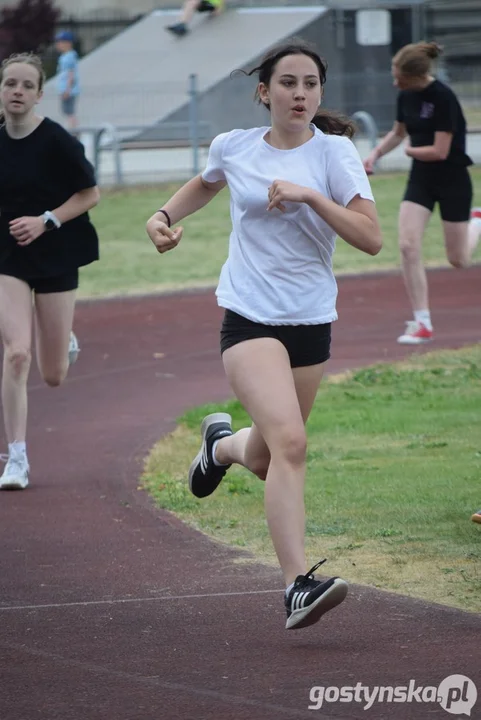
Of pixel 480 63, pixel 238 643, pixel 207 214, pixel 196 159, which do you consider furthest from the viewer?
pixel 480 63

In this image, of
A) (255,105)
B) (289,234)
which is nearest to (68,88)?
(255,105)

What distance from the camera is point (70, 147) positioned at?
7.64m

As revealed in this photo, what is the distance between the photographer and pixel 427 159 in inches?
439

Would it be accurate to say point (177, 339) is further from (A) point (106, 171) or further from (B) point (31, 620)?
(A) point (106, 171)

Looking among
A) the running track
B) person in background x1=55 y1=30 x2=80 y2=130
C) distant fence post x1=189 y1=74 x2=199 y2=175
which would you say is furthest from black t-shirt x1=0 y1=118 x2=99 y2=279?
person in background x1=55 y1=30 x2=80 y2=130

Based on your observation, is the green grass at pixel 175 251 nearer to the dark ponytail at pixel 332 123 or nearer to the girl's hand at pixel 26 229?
the girl's hand at pixel 26 229

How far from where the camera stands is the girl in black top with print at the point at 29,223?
757 cm

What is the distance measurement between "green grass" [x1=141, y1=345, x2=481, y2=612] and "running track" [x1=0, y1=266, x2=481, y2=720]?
18 centimetres

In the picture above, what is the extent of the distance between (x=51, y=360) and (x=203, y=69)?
24.6 m

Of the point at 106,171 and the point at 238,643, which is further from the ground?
the point at 238,643

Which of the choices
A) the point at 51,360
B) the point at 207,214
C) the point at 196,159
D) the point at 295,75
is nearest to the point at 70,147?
the point at 51,360

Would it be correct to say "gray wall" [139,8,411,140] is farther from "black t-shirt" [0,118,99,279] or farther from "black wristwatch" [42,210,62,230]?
"black wristwatch" [42,210,62,230]

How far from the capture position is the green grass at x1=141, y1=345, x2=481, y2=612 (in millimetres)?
5992

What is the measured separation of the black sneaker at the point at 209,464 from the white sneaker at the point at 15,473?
164 centimetres
